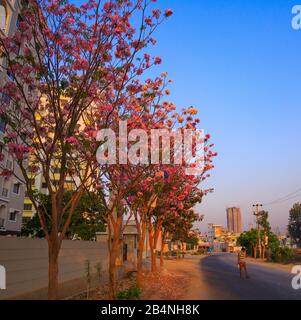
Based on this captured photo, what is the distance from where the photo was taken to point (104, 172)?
10.1 metres

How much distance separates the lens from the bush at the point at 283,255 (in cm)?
3380

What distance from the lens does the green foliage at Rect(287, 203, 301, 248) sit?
2525 inches

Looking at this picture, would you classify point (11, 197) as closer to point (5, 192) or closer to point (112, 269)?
point (5, 192)

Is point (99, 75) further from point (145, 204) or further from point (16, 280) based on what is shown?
point (145, 204)

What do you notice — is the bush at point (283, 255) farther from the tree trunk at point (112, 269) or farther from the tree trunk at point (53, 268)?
the tree trunk at point (53, 268)

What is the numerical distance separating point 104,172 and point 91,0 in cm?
443

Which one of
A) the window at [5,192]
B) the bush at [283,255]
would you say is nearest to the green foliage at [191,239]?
the bush at [283,255]

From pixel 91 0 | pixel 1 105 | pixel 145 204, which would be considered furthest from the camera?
pixel 145 204

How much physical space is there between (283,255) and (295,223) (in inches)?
1301

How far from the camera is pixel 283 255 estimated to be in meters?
34.4

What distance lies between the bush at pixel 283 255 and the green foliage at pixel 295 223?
1204 inches

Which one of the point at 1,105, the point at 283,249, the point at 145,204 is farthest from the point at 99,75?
the point at 283,249

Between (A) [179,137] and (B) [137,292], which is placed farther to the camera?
(A) [179,137]

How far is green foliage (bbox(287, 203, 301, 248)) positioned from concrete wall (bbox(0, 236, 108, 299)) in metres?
57.5
